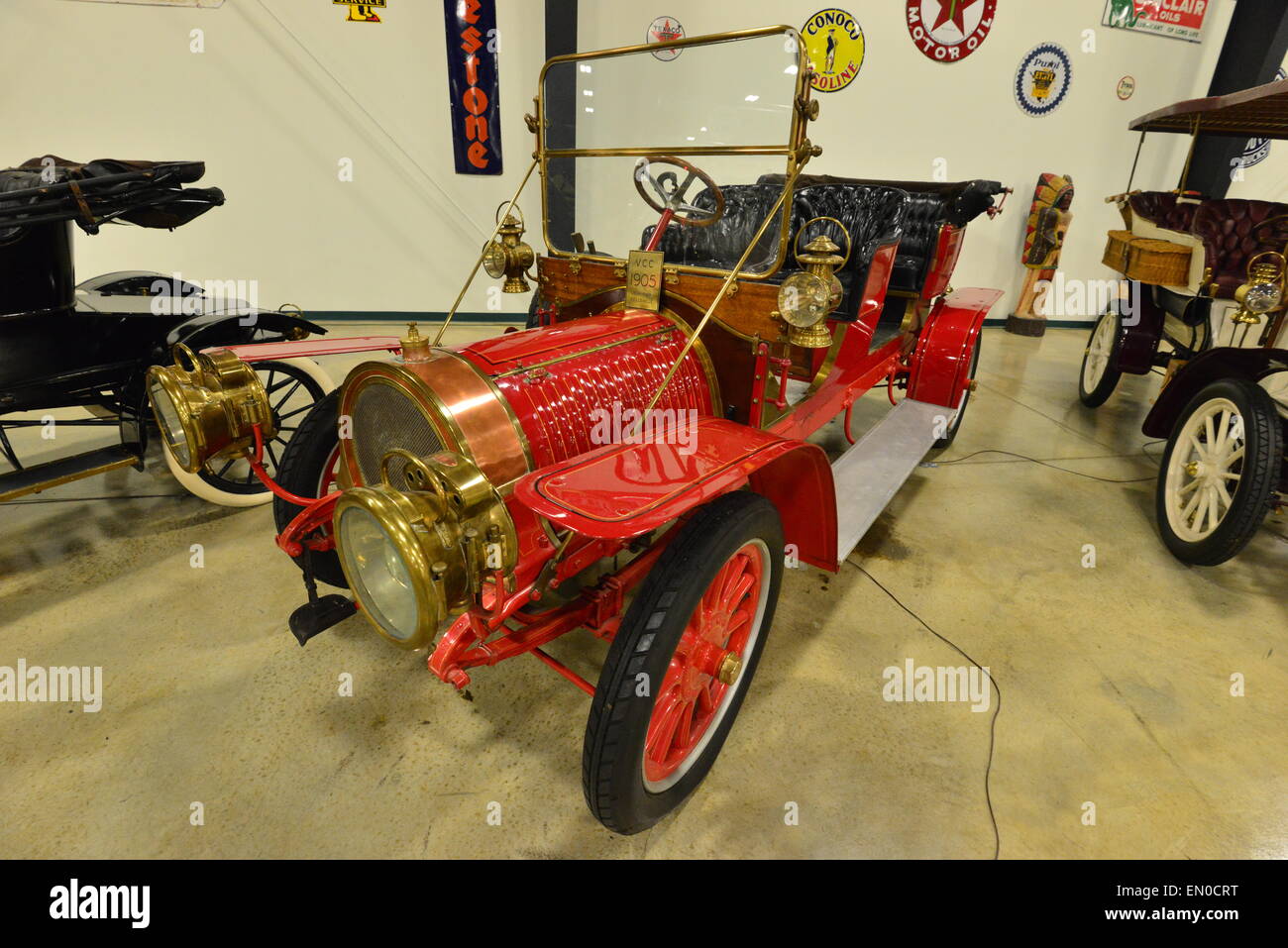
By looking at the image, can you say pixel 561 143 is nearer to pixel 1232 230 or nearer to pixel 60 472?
Result: pixel 60 472

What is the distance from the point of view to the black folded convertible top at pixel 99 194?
7.77 ft

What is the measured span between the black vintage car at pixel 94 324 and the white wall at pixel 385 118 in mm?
2696

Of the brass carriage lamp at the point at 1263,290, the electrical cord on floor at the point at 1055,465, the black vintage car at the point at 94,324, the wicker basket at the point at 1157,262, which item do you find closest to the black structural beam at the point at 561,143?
the black vintage car at the point at 94,324

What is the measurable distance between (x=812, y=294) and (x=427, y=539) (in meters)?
1.29

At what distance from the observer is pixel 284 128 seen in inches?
214

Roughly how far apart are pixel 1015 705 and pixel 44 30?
7780 millimetres

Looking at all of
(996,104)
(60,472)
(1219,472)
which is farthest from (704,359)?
(996,104)

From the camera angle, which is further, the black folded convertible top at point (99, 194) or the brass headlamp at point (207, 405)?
the black folded convertible top at point (99, 194)

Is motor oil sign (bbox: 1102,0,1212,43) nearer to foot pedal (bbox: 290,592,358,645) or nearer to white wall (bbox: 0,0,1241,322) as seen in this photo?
white wall (bbox: 0,0,1241,322)

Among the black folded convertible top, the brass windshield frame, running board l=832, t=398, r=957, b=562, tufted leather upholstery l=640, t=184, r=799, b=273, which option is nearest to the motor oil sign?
running board l=832, t=398, r=957, b=562

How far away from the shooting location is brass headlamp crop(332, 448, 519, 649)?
3.62 ft

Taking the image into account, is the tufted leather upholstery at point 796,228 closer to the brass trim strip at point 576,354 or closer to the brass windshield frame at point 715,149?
the brass windshield frame at point 715,149

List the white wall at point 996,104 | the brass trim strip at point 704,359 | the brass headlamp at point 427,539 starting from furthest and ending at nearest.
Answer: the white wall at point 996,104 → the brass trim strip at point 704,359 → the brass headlamp at point 427,539

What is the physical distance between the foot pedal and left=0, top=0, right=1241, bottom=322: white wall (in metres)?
5.25
